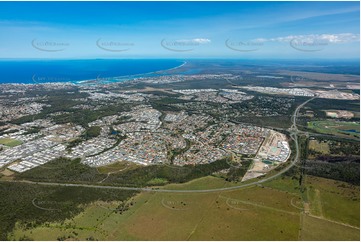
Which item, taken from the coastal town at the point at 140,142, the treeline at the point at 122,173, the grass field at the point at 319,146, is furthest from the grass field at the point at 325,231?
the grass field at the point at 319,146

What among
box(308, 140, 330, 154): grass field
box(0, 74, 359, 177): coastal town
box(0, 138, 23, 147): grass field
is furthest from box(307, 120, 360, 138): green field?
box(0, 138, 23, 147): grass field

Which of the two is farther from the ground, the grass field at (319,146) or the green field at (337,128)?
the green field at (337,128)

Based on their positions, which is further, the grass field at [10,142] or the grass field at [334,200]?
the grass field at [10,142]

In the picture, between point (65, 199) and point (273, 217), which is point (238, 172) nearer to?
Result: point (273, 217)

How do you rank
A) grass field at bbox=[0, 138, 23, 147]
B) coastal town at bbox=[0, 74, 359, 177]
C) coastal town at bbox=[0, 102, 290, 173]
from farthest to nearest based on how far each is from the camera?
grass field at bbox=[0, 138, 23, 147] < coastal town at bbox=[0, 74, 359, 177] < coastal town at bbox=[0, 102, 290, 173]

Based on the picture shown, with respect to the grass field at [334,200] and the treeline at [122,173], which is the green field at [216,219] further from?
the treeline at [122,173]

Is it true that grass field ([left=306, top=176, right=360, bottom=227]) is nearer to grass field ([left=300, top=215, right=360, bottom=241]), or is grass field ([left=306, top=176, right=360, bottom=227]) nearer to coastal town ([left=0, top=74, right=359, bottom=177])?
grass field ([left=300, top=215, right=360, bottom=241])

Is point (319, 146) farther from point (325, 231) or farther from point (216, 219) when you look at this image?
point (216, 219)
